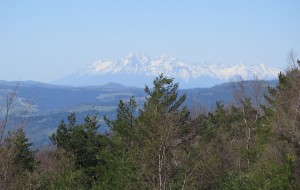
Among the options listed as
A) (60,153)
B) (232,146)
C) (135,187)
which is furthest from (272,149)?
(60,153)

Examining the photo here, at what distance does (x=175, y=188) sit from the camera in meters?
22.7

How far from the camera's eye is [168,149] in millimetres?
→ 19422

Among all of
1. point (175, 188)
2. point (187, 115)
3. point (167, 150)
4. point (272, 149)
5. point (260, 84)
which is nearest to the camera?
point (167, 150)

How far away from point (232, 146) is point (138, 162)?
898 inches

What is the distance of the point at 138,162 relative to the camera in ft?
64.7

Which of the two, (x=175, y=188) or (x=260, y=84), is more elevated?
(x=260, y=84)

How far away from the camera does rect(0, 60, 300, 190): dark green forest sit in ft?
63.7

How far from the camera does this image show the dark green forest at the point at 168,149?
1941cm

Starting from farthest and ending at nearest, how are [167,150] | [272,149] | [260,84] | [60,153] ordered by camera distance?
[260,84] < [60,153] < [272,149] < [167,150]

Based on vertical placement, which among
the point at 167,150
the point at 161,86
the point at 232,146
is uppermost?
the point at 161,86

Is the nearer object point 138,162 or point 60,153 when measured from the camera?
point 138,162

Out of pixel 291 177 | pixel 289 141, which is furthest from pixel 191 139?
pixel 291 177

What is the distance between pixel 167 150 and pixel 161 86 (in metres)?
11.5

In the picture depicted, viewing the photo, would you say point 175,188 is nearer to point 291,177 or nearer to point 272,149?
point 291,177
